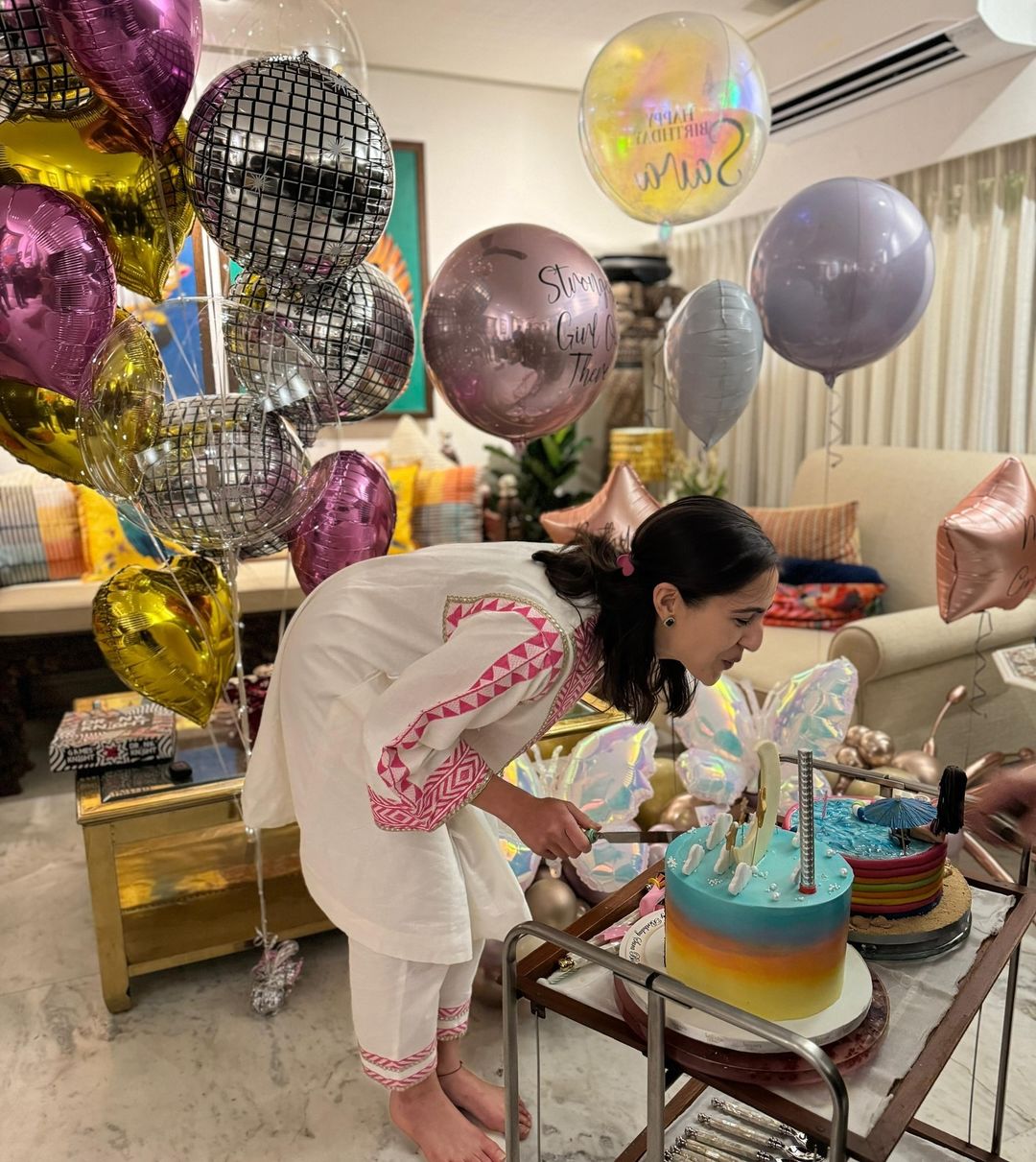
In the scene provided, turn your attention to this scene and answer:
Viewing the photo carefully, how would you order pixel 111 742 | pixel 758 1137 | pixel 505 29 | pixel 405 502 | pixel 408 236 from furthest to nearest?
1. pixel 408 236
2. pixel 405 502
3. pixel 505 29
4. pixel 111 742
5. pixel 758 1137

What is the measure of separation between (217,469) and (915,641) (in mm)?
1691

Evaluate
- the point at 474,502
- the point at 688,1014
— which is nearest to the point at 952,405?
the point at 474,502

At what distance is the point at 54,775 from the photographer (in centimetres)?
309

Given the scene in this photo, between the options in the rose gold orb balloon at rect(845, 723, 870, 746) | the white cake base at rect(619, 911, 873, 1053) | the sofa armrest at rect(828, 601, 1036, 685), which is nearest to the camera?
the white cake base at rect(619, 911, 873, 1053)

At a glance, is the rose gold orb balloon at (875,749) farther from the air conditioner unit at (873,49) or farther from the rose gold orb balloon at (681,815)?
the air conditioner unit at (873,49)

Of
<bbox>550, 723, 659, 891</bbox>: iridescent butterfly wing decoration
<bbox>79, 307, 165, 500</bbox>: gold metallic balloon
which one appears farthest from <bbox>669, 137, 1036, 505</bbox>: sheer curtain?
<bbox>79, 307, 165, 500</bbox>: gold metallic balloon

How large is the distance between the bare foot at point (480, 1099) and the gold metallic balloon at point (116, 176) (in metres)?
1.44

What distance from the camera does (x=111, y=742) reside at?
192 cm

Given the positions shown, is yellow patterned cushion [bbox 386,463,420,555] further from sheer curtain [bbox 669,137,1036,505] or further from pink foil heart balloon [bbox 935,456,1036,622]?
pink foil heart balloon [bbox 935,456,1036,622]

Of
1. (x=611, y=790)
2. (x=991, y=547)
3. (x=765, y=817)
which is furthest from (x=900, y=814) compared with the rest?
(x=991, y=547)

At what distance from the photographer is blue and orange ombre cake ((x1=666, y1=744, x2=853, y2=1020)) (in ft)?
2.98

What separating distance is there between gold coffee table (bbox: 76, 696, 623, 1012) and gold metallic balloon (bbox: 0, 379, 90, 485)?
60 centimetres

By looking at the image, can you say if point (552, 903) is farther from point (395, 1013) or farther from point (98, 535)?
point (98, 535)

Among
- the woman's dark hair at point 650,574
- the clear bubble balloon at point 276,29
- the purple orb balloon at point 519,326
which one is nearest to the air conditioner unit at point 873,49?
the purple orb balloon at point 519,326
